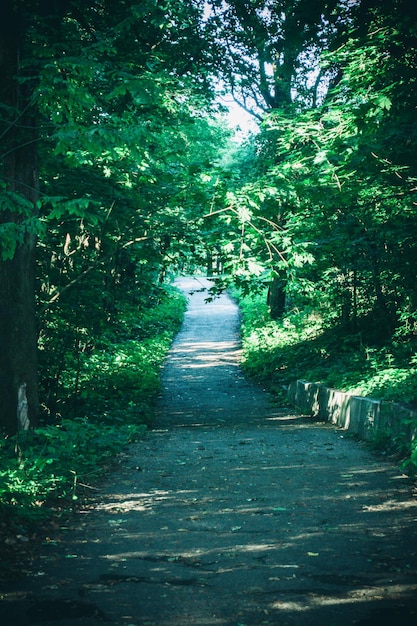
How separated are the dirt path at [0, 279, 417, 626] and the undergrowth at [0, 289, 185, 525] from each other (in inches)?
18.3

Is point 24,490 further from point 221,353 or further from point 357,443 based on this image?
point 221,353

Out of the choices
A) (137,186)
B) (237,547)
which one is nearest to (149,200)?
(137,186)

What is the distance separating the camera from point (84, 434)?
326 inches

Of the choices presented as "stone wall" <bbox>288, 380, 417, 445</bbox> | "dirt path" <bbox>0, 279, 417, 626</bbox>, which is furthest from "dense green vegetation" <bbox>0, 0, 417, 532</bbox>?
"dirt path" <bbox>0, 279, 417, 626</bbox>

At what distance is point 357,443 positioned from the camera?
901cm

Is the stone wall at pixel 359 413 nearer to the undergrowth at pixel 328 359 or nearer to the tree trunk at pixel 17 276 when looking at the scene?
the undergrowth at pixel 328 359

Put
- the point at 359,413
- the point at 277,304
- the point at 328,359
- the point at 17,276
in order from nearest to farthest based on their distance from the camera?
the point at 17,276
the point at 359,413
the point at 328,359
the point at 277,304

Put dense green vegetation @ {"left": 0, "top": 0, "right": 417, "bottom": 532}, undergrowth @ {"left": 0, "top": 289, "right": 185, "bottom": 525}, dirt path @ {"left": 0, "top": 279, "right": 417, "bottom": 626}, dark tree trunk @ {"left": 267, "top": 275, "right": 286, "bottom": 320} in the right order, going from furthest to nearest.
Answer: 1. dark tree trunk @ {"left": 267, "top": 275, "right": 286, "bottom": 320}
2. dense green vegetation @ {"left": 0, "top": 0, "right": 417, "bottom": 532}
3. undergrowth @ {"left": 0, "top": 289, "right": 185, "bottom": 525}
4. dirt path @ {"left": 0, "top": 279, "right": 417, "bottom": 626}

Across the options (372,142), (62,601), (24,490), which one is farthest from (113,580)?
(372,142)

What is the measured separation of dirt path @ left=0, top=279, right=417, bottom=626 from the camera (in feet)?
11.6

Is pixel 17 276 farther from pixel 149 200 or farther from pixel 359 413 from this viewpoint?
pixel 359 413

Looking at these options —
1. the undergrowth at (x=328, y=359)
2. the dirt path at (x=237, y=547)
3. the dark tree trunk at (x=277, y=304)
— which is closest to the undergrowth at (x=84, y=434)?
the dirt path at (x=237, y=547)

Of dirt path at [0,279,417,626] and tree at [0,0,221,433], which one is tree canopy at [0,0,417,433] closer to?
tree at [0,0,221,433]

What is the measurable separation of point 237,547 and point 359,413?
5.49 m
